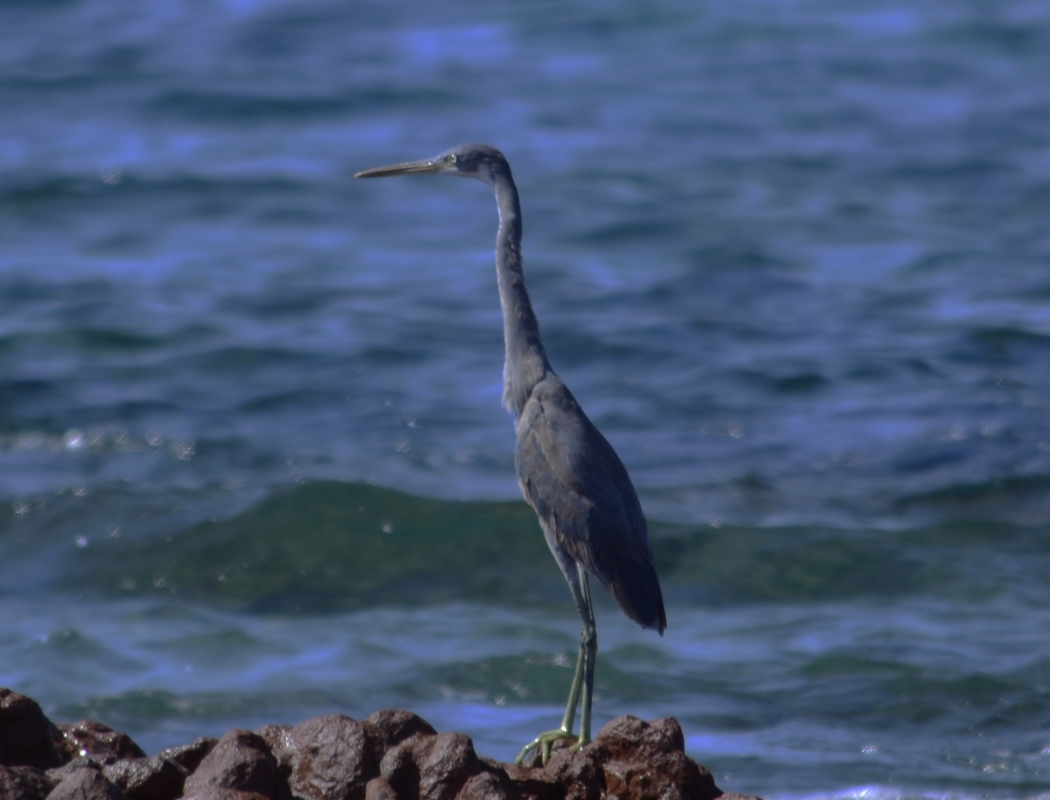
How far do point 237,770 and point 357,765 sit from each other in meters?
0.33

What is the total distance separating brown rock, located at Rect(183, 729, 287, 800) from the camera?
12.5 feet

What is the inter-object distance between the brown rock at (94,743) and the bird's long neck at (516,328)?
5.52 ft

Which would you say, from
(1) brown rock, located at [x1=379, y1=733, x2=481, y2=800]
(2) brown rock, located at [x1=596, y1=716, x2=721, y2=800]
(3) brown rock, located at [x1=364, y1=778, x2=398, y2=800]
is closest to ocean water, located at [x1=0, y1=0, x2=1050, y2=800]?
(2) brown rock, located at [x1=596, y1=716, x2=721, y2=800]

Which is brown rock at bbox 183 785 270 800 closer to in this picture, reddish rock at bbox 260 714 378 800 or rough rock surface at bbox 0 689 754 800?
rough rock surface at bbox 0 689 754 800

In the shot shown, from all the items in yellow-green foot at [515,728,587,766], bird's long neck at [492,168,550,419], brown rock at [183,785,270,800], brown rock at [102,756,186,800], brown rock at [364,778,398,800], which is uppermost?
bird's long neck at [492,168,550,419]

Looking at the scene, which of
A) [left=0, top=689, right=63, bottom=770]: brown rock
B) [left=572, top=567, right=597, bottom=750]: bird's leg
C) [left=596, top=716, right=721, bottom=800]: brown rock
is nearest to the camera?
[left=596, top=716, right=721, bottom=800]: brown rock

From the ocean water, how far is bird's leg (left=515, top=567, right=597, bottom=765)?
934 millimetres

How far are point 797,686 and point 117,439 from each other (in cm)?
499

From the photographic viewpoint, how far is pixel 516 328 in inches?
205

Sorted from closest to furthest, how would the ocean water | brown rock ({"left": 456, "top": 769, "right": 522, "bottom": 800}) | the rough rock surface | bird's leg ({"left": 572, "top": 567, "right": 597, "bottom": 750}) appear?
brown rock ({"left": 456, "top": 769, "right": 522, "bottom": 800}) < the rough rock surface < bird's leg ({"left": 572, "top": 567, "right": 597, "bottom": 750}) < the ocean water

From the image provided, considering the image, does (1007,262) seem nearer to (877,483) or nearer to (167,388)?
(877,483)

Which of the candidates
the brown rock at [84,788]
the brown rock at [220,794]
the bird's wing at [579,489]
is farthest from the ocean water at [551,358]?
the brown rock at [84,788]

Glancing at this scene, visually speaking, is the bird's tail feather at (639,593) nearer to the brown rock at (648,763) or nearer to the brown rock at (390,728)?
the brown rock at (648,763)

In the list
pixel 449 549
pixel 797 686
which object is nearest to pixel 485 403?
pixel 449 549
